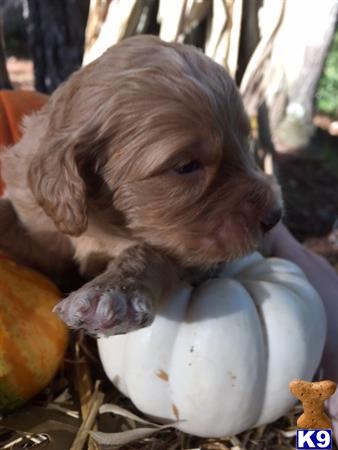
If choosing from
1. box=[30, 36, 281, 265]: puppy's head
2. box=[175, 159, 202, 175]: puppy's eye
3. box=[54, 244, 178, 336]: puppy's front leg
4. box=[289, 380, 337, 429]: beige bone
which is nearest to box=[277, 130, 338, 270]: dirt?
box=[30, 36, 281, 265]: puppy's head

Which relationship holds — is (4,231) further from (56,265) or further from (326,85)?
(326,85)

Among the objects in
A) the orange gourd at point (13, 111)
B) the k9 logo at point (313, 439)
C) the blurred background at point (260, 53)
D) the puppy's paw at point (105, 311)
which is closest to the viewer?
the k9 logo at point (313, 439)

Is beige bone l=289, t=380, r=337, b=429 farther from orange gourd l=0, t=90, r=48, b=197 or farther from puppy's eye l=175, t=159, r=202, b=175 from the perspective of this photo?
orange gourd l=0, t=90, r=48, b=197

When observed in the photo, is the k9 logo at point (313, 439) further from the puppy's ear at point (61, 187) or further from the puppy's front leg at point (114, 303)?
the puppy's ear at point (61, 187)

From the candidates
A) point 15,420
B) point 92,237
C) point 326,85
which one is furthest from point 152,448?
point 326,85

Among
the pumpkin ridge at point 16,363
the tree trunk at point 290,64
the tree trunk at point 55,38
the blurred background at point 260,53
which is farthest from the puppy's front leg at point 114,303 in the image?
the tree trunk at point 55,38

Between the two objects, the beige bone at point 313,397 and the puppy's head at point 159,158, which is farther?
the puppy's head at point 159,158

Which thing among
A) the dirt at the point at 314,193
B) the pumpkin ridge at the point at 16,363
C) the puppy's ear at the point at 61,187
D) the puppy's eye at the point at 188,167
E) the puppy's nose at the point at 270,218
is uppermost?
the puppy's eye at the point at 188,167

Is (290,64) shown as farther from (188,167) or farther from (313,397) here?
(313,397)
